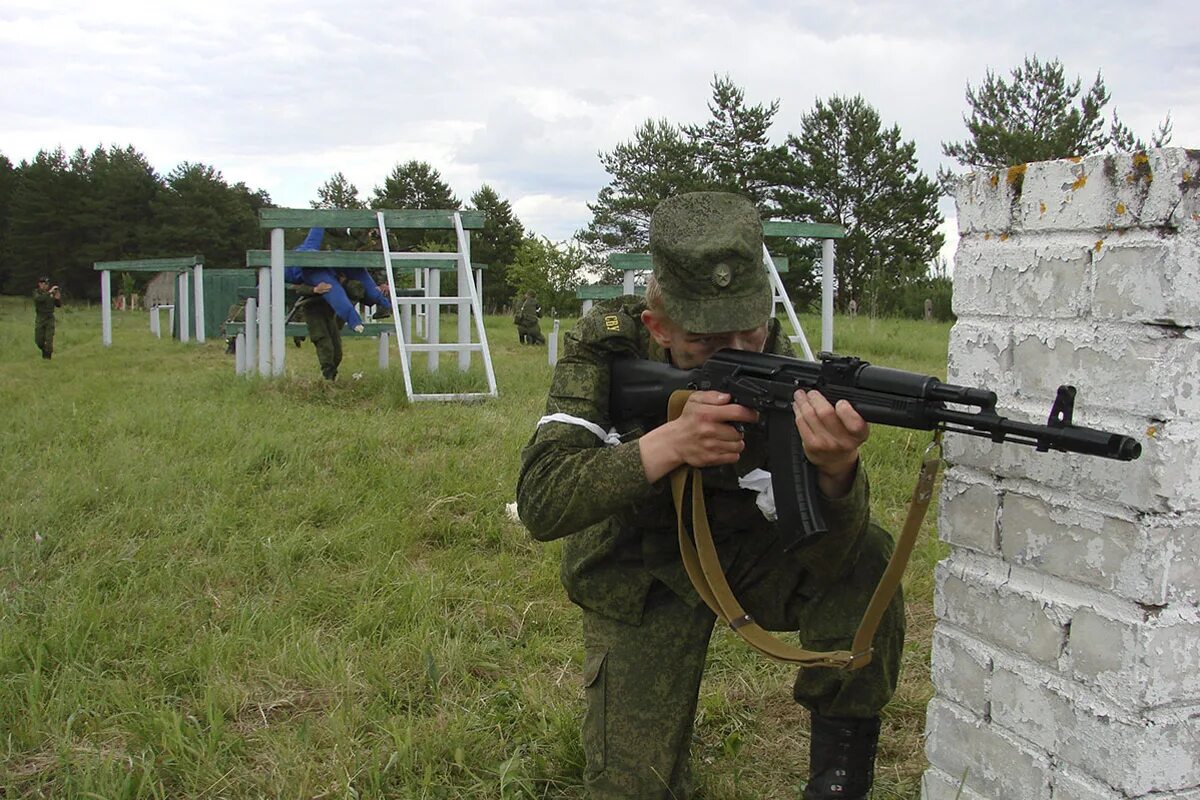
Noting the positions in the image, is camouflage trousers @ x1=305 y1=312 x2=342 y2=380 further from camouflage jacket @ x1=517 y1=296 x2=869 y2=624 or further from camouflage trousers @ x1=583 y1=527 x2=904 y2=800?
camouflage trousers @ x1=583 y1=527 x2=904 y2=800

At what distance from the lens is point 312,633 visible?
338 centimetres

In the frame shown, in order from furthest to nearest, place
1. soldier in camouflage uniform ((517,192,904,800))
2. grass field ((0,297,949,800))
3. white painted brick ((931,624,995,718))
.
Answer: grass field ((0,297,949,800))
soldier in camouflage uniform ((517,192,904,800))
white painted brick ((931,624,995,718))

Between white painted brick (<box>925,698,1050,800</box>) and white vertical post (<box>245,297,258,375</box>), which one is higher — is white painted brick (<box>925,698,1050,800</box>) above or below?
below

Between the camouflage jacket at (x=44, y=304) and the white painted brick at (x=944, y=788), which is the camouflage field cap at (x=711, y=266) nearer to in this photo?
the white painted brick at (x=944, y=788)

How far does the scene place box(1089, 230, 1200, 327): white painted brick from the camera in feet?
5.29

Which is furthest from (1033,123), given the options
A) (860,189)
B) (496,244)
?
(496,244)

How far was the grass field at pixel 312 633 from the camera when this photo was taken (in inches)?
103

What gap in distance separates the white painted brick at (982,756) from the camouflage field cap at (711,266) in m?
0.96

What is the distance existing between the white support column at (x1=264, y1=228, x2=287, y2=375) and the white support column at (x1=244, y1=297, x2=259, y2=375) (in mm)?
1168

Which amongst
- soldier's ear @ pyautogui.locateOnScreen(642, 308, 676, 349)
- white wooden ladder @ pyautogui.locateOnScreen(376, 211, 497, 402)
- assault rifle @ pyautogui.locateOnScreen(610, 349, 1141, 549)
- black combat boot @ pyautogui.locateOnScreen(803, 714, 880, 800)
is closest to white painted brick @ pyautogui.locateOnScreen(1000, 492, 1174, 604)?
assault rifle @ pyautogui.locateOnScreen(610, 349, 1141, 549)

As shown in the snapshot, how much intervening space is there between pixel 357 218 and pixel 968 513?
302 inches

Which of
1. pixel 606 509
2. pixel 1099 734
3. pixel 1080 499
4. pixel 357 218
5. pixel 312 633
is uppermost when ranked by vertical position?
pixel 357 218

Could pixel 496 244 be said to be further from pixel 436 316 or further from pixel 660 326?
pixel 660 326

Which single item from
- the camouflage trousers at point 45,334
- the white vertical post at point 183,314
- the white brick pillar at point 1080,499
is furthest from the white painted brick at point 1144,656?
the white vertical post at point 183,314
